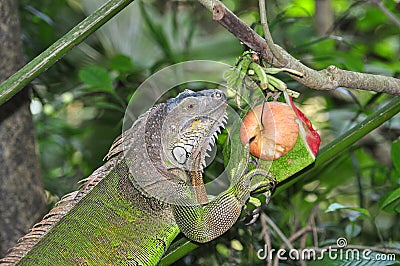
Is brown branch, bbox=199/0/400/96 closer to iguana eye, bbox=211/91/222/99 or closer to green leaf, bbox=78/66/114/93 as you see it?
iguana eye, bbox=211/91/222/99

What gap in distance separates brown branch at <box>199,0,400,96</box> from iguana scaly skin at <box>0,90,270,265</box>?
0.87 feet

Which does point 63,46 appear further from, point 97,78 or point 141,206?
point 97,78

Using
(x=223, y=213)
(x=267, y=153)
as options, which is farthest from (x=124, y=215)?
(x=267, y=153)

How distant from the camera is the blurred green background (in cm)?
209

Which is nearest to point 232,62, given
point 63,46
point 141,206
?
point 141,206

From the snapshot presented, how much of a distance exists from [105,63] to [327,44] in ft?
3.53

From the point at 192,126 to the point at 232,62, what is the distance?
1235 millimetres

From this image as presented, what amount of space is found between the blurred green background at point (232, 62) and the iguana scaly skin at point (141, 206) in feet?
1.93

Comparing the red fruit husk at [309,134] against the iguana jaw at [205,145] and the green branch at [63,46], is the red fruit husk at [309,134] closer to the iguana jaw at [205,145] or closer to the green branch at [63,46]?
the iguana jaw at [205,145]

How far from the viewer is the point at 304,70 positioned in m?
1.09

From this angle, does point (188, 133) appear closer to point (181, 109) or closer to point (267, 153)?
point (181, 109)

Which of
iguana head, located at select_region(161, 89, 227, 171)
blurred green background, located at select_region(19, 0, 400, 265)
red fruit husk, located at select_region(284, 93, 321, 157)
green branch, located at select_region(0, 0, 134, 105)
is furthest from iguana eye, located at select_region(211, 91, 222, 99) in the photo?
blurred green background, located at select_region(19, 0, 400, 265)

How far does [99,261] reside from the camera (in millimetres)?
1385

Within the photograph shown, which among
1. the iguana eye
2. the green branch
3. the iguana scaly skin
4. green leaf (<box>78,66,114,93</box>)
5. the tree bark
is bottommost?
the iguana scaly skin
